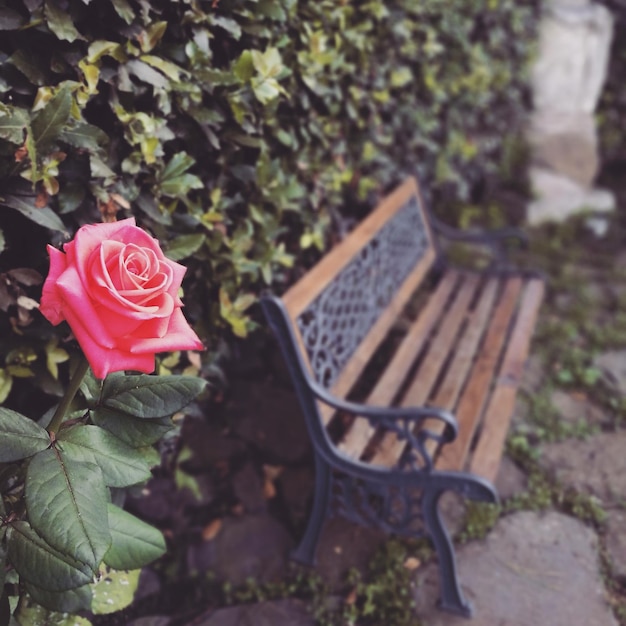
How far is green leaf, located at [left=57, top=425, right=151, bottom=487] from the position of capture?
1.29 m

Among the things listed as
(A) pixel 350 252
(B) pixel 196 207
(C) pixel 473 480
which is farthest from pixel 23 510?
(A) pixel 350 252

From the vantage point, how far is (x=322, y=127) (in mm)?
2613

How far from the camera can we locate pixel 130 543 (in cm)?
146

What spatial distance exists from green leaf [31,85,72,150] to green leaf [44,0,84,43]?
0.14m

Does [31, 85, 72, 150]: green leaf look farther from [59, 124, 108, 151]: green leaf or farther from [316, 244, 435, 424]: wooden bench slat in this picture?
[316, 244, 435, 424]: wooden bench slat

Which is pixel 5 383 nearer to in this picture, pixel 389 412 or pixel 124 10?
pixel 124 10

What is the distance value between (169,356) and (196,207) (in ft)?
1.51

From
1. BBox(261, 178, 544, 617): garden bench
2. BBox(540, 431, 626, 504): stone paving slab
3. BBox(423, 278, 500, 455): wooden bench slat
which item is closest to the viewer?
BBox(261, 178, 544, 617): garden bench

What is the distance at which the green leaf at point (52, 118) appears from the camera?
1.41 meters

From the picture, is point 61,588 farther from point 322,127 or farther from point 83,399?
point 322,127

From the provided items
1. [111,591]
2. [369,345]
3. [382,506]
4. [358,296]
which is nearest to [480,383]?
[369,345]

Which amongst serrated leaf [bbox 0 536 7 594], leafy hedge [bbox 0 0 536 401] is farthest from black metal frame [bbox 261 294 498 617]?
serrated leaf [bbox 0 536 7 594]

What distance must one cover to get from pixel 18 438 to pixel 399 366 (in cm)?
175

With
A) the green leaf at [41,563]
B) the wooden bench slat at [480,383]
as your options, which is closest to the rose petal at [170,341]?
the green leaf at [41,563]
